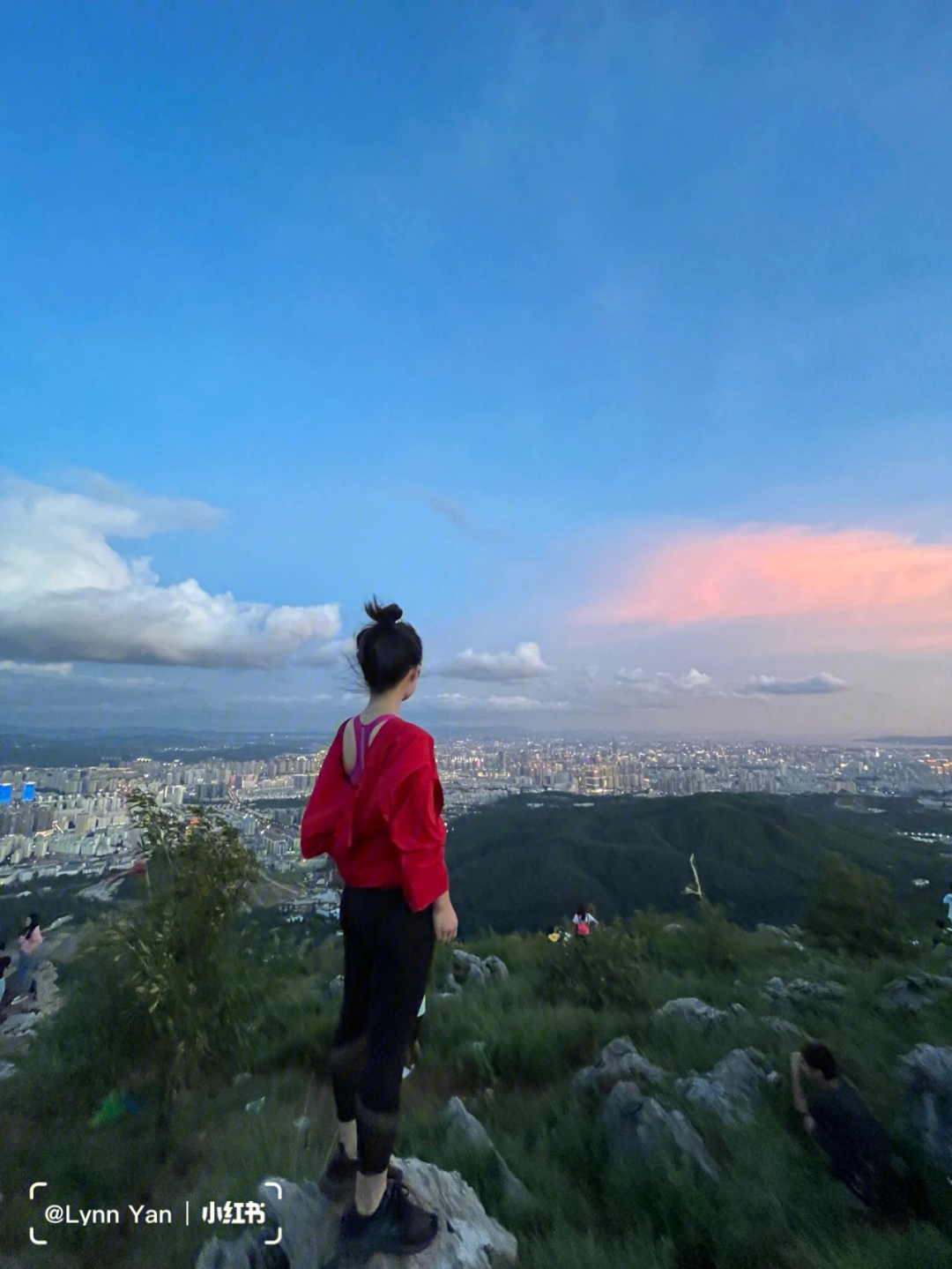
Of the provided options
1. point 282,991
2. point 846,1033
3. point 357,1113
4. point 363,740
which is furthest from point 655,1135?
point 282,991

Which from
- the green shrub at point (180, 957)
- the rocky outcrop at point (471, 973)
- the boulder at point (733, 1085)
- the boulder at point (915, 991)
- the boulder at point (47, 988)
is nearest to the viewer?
the boulder at point (733, 1085)

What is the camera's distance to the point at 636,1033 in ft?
16.3

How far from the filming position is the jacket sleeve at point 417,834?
229 cm

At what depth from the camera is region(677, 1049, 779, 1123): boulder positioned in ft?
11.7

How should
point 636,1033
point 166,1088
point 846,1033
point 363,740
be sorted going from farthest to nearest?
point 636,1033 → point 846,1033 → point 166,1088 → point 363,740

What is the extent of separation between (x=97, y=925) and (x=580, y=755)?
3341cm

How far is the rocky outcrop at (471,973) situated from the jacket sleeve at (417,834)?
5229mm

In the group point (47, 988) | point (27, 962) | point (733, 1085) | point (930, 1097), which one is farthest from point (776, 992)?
point (47, 988)

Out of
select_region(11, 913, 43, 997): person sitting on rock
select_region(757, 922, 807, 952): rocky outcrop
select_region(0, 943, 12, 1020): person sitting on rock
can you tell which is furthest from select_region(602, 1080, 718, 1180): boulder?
select_region(11, 913, 43, 997): person sitting on rock

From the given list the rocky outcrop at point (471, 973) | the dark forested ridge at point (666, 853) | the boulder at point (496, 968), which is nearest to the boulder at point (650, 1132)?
the rocky outcrop at point (471, 973)

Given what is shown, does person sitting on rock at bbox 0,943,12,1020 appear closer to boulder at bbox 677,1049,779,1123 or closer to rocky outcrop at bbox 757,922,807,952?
boulder at bbox 677,1049,779,1123

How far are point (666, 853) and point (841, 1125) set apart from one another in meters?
27.6

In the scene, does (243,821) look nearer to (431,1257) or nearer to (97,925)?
(97,925)

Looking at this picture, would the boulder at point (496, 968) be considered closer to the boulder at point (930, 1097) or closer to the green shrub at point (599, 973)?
the green shrub at point (599, 973)
